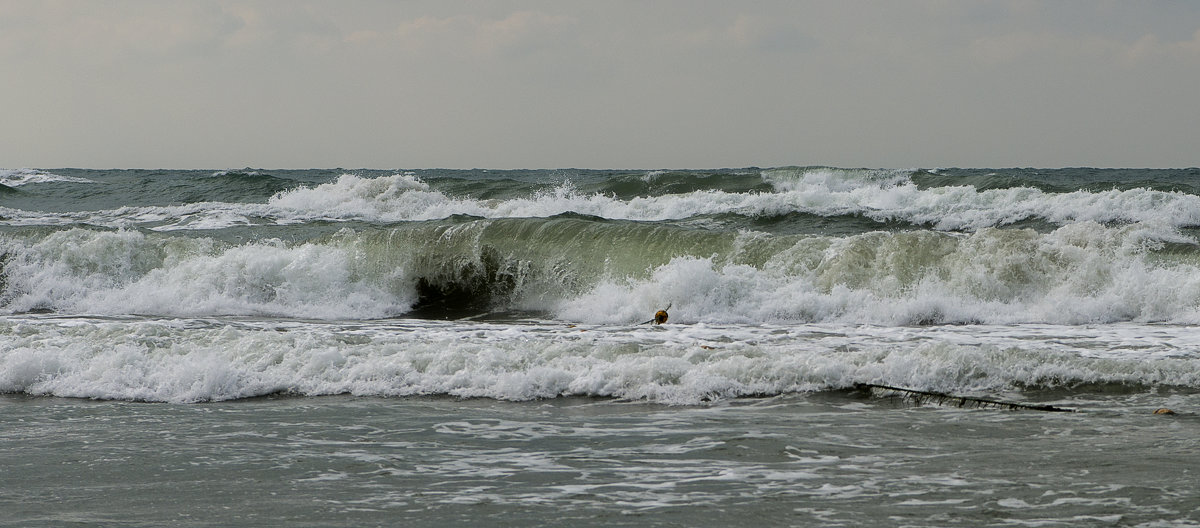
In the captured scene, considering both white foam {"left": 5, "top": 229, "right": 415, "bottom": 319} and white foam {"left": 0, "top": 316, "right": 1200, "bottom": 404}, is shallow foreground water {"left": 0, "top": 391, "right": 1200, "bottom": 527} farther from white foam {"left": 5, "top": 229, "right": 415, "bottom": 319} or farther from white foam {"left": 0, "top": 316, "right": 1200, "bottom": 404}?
white foam {"left": 5, "top": 229, "right": 415, "bottom": 319}

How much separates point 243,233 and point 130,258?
4.52 metres

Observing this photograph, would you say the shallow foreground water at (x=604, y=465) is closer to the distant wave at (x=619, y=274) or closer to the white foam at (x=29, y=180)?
the distant wave at (x=619, y=274)

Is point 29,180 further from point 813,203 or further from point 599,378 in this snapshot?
point 599,378

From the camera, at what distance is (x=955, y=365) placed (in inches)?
315

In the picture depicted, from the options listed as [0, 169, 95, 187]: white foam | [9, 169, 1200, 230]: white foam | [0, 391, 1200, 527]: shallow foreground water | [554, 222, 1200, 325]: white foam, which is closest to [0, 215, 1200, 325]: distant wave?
[554, 222, 1200, 325]: white foam

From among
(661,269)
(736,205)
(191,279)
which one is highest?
(736,205)

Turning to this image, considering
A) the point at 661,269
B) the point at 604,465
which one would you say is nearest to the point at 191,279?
the point at 661,269

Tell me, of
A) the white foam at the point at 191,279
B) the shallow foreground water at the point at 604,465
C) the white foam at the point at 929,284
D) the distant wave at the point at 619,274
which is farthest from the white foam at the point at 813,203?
the shallow foreground water at the point at 604,465

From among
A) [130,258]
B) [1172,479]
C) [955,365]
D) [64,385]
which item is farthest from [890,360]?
[130,258]

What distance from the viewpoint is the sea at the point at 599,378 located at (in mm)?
4887

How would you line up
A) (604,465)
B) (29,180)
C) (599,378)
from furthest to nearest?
(29,180)
(599,378)
(604,465)

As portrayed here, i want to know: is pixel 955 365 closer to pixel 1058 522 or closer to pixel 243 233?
pixel 1058 522

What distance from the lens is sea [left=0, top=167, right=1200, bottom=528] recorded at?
4887 mm

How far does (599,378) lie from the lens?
8062mm
